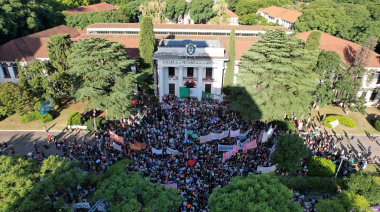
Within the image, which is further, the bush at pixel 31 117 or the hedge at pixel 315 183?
the bush at pixel 31 117

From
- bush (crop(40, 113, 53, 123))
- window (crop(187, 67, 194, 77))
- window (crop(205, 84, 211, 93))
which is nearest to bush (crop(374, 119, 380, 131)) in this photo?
window (crop(205, 84, 211, 93))

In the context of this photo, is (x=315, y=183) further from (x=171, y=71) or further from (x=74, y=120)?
(x=74, y=120)

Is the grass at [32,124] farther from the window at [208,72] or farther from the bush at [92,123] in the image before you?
the window at [208,72]

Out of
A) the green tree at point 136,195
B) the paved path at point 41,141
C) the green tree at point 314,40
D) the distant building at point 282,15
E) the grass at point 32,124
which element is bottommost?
the paved path at point 41,141

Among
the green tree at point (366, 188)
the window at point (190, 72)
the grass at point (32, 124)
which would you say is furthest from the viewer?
the window at point (190, 72)

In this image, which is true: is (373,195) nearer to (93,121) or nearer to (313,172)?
(313,172)

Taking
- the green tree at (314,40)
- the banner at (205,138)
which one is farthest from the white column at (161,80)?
the green tree at (314,40)
